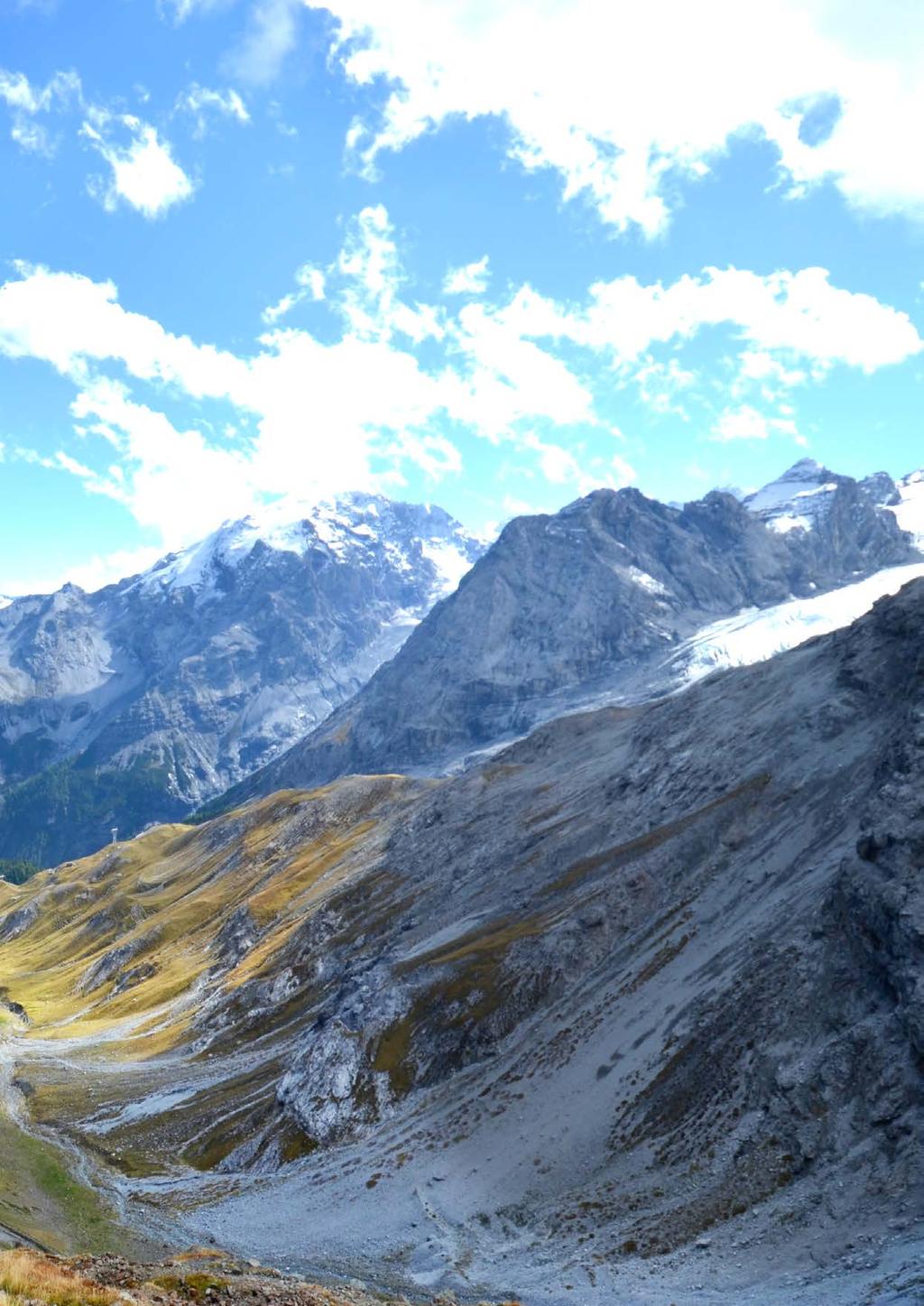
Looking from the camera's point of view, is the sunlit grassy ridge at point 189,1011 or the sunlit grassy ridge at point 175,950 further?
the sunlit grassy ridge at point 175,950

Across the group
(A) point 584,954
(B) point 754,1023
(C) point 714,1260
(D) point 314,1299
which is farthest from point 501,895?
(D) point 314,1299

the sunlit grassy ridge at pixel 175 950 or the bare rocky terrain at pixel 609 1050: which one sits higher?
the sunlit grassy ridge at pixel 175 950

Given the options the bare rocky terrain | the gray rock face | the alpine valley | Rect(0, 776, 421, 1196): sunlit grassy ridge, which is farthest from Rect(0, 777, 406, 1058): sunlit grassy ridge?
the gray rock face

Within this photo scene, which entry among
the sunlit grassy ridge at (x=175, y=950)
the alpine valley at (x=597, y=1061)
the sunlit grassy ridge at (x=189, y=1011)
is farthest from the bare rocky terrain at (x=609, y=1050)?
the sunlit grassy ridge at (x=175, y=950)

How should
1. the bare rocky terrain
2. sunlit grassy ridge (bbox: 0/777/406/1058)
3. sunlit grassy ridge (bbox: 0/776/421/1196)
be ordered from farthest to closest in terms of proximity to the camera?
1. sunlit grassy ridge (bbox: 0/777/406/1058)
2. sunlit grassy ridge (bbox: 0/776/421/1196)
3. the bare rocky terrain

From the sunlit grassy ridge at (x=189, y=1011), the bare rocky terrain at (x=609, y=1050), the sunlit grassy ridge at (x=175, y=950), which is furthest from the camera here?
the sunlit grassy ridge at (x=175, y=950)

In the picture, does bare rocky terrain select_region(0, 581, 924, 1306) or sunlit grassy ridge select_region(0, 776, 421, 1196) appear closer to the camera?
bare rocky terrain select_region(0, 581, 924, 1306)

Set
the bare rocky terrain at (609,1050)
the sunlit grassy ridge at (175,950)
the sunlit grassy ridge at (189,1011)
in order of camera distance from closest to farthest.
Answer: the bare rocky terrain at (609,1050) → the sunlit grassy ridge at (189,1011) → the sunlit grassy ridge at (175,950)

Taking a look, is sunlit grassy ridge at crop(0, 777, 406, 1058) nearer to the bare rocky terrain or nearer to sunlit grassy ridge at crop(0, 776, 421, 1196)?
sunlit grassy ridge at crop(0, 776, 421, 1196)

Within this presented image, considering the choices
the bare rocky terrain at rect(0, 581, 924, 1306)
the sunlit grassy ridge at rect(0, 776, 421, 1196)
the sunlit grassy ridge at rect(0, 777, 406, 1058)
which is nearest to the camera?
the bare rocky terrain at rect(0, 581, 924, 1306)

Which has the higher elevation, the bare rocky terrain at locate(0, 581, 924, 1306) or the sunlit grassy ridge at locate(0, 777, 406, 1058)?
the sunlit grassy ridge at locate(0, 777, 406, 1058)

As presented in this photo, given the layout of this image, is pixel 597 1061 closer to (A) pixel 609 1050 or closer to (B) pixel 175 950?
(A) pixel 609 1050

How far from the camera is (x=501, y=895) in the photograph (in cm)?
10581

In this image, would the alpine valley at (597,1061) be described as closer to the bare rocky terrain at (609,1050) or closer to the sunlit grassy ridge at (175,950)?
the bare rocky terrain at (609,1050)
